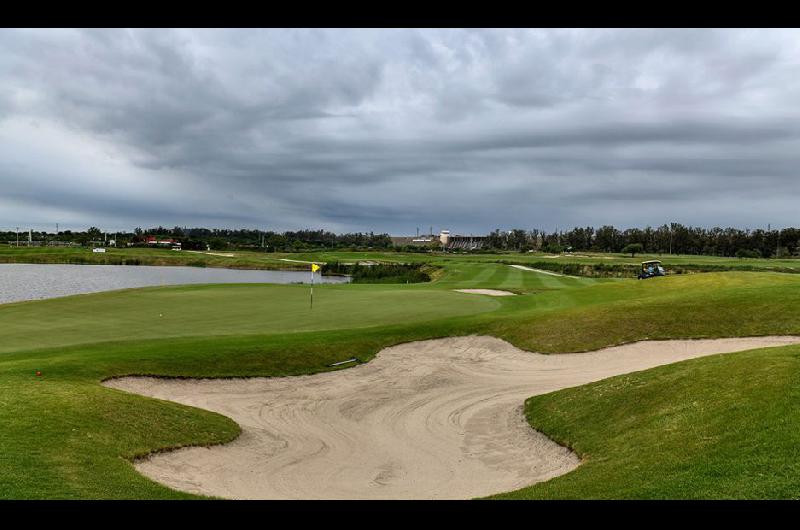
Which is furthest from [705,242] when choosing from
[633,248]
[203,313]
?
[203,313]

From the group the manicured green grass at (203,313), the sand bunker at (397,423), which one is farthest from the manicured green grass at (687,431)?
the manicured green grass at (203,313)

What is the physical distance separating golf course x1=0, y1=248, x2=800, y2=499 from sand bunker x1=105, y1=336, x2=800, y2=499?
0.25 feet

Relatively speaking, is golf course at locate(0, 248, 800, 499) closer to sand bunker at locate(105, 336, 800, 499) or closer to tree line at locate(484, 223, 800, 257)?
sand bunker at locate(105, 336, 800, 499)

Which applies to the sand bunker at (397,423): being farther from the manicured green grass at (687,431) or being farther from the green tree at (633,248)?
the green tree at (633,248)

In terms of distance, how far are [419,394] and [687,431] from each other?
8.97 m

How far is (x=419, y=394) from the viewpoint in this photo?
17125mm

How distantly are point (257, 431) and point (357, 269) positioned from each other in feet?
251

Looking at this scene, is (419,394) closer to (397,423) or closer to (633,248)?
(397,423)

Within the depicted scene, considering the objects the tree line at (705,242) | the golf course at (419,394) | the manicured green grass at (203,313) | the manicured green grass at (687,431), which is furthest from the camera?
the tree line at (705,242)

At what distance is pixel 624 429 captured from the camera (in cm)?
1105

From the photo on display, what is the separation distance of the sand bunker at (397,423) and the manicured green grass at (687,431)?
43.0 inches

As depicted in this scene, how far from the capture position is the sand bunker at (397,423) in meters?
10.4
